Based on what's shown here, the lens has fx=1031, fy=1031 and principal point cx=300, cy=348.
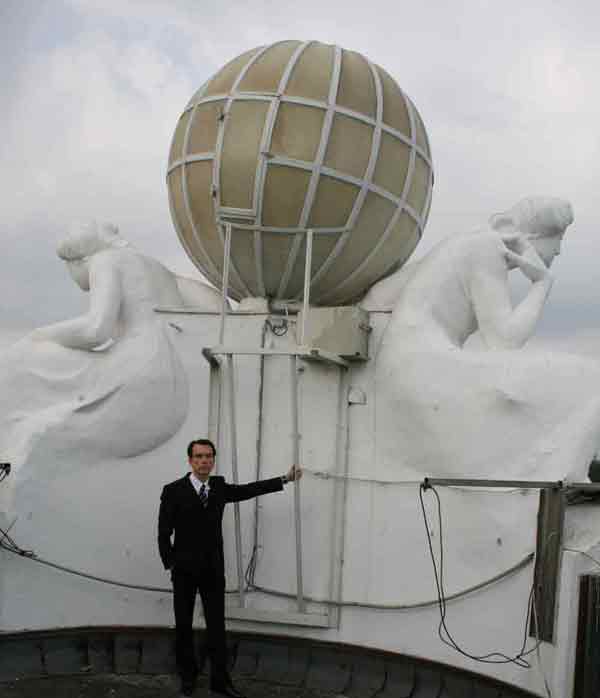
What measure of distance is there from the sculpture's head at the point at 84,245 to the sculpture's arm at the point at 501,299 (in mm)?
3169

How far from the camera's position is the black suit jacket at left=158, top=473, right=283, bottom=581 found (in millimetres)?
6914

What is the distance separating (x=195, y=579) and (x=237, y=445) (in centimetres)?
187

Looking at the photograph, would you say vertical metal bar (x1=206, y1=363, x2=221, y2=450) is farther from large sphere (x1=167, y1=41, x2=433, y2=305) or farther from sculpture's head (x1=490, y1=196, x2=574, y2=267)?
sculpture's head (x1=490, y1=196, x2=574, y2=267)

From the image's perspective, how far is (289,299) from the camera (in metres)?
9.13

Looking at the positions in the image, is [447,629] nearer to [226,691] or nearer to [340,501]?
[340,501]

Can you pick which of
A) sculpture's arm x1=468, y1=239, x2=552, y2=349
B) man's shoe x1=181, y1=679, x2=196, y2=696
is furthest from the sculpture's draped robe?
sculpture's arm x1=468, y1=239, x2=552, y2=349

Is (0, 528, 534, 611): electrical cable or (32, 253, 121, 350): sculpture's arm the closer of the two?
(0, 528, 534, 611): electrical cable

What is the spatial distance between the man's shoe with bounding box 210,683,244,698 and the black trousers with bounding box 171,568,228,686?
0.03 meters

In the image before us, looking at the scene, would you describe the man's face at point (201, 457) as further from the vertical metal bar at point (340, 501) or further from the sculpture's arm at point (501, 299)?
the sculpture's arm at point (501, 299)

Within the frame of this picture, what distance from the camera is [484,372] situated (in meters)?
7.88

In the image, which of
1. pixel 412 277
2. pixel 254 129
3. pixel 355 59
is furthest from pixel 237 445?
pixel 355 59

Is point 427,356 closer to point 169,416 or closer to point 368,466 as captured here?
point 368,466

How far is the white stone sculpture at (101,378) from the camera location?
27.1 ft

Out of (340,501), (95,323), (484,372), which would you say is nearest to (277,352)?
(340,501)
